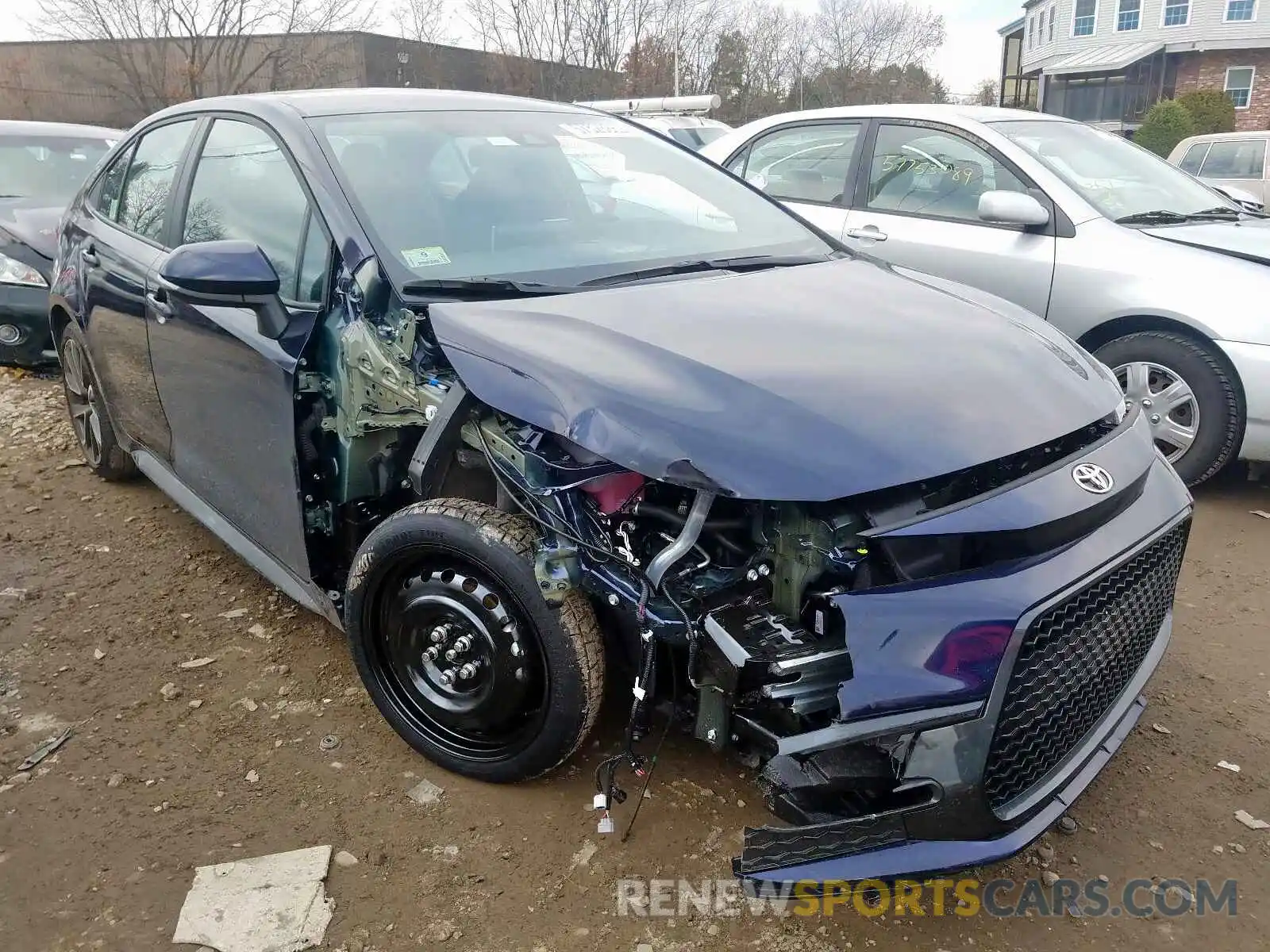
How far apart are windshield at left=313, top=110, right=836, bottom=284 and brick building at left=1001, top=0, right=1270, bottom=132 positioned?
31.3 metres

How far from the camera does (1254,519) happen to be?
428 cm

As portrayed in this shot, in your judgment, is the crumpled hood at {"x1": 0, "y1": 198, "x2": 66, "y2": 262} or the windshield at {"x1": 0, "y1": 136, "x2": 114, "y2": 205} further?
the windshield at {"x1": 0, "y1": 136, "x2": 114, "y2": 205}

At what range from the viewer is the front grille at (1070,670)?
182 centimetres

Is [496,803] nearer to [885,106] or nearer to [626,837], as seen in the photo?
[626,837]

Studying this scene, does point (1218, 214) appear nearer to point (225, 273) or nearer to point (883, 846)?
point (883, 846)

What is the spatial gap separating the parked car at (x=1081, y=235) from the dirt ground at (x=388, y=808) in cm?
111

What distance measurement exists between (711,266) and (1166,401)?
8.82 ft

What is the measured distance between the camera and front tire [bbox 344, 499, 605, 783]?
2248 mm

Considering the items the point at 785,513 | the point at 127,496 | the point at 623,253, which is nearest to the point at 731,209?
the point at 623,253

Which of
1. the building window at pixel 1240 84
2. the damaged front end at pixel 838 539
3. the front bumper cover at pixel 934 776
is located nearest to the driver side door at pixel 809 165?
the damaged front end at pixel 838 539

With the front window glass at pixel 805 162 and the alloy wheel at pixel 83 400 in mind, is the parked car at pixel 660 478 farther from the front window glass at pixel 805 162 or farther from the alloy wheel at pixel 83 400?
the front window glass at pixel 805 162

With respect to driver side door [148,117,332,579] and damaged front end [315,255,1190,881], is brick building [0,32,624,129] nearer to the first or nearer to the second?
driver side door [148,117,332,579]

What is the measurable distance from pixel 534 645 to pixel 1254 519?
3574mm

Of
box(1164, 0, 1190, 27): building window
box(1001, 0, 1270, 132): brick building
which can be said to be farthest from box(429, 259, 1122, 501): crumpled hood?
box(1164, 0, 1190, 27): building window
